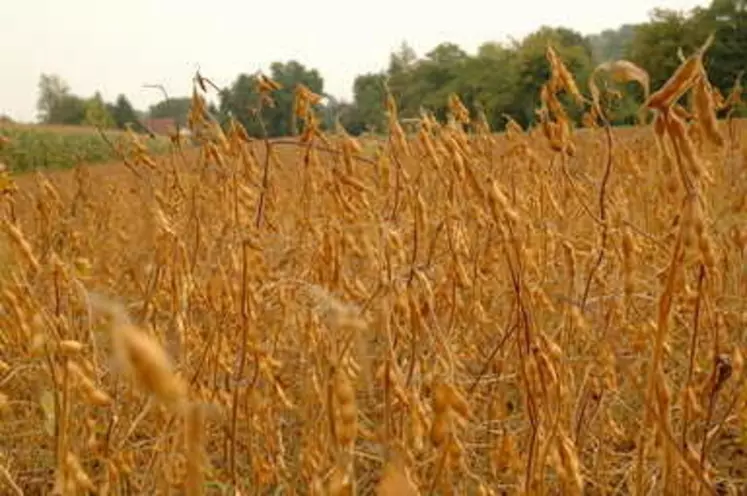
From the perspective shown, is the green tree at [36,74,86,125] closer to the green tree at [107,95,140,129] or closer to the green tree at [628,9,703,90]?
the green tree at [107,95,140,129]

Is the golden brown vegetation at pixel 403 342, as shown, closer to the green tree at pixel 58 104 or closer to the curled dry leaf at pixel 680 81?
the curled dry leaf at pixel 680 81

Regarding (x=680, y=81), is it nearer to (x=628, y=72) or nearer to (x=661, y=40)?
(x=628, y=72)

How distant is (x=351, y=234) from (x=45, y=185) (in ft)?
2.61

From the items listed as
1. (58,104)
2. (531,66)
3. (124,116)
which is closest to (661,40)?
(531,66)

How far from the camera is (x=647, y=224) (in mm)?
2098

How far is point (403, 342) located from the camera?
3.88 feet

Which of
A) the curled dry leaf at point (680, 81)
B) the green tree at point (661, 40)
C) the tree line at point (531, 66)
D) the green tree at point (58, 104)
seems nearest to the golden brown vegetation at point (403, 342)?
the curled dry leaf at point (680, 81)

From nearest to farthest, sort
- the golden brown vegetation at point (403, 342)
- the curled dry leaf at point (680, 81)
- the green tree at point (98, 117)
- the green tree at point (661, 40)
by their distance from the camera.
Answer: the curled dry leaf at point (680, 81) → the golden brown vegetation at point (403, 342) → the green tree at point (98, 117) → the green tree at point (661, 40)

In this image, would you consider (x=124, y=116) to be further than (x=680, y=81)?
Yes

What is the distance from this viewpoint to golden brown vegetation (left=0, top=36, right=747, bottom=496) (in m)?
0.64

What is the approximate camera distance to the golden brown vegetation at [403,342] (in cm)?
64

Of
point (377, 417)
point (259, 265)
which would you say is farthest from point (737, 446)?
point (259, 265)

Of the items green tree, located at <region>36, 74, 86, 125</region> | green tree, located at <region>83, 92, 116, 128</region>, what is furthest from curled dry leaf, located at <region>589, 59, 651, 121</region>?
green tree, located at <region>36, 74, 86, 125</region>

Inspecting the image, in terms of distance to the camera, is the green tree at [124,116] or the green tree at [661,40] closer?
the green tree at [124,116]
